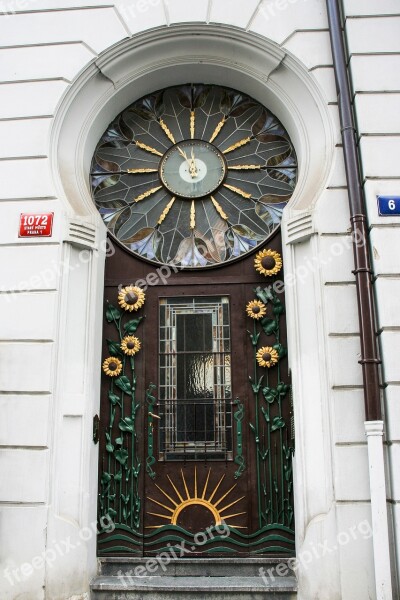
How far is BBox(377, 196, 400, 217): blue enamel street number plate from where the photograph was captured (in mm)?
6379

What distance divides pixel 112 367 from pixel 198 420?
1242mm

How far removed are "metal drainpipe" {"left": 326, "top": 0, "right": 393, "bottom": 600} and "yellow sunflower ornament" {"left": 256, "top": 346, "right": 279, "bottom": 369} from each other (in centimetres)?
123

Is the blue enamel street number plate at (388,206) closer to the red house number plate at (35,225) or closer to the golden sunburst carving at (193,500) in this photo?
the golden sunburst carving at (193,500)

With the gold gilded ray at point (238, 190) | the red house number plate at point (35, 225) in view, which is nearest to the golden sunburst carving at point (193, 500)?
the red house number plate at point (35, 225)

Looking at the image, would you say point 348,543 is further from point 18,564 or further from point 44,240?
point 44,240

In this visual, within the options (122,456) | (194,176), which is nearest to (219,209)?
(194,176)

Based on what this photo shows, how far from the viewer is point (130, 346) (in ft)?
23.5

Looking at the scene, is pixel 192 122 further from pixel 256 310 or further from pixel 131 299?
pixel 256 310

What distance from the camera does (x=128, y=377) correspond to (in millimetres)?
7148

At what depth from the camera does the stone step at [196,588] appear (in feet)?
20.0

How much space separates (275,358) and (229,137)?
3061 mm

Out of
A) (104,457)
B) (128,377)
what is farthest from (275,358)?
(104,457)

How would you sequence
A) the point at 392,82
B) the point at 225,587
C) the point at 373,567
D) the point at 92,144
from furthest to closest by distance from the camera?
the point at 92,144 → the point at 392,82 → the point at 225,587 → the point at 373,567

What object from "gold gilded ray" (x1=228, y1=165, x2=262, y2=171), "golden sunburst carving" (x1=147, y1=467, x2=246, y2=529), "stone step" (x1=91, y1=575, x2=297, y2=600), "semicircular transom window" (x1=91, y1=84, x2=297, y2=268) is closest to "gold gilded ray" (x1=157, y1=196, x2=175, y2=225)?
"semicircular transom window" (x1=91, y1=84, x2=297, y2=268)
